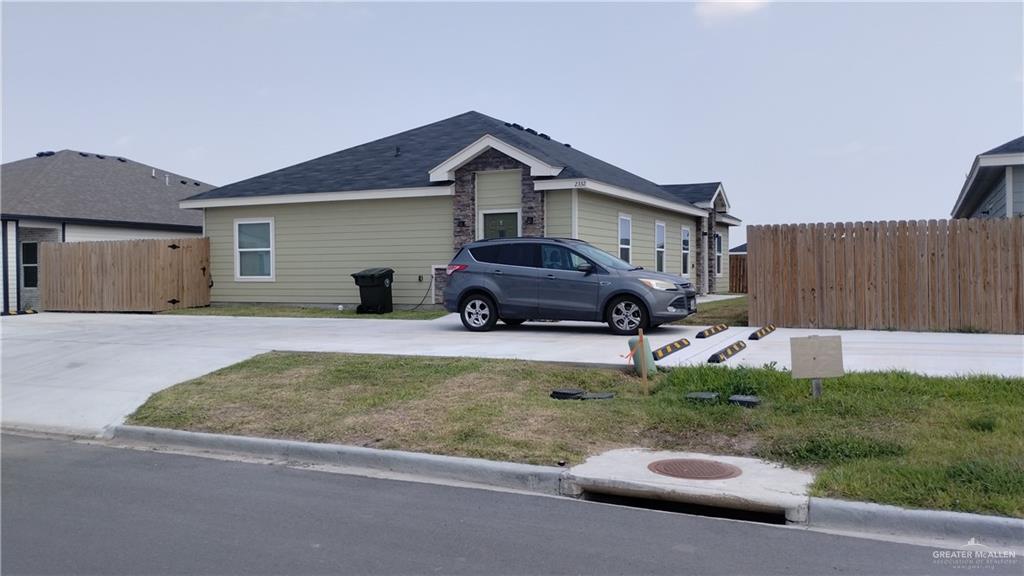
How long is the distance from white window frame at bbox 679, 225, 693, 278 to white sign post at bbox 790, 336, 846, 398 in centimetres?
1906

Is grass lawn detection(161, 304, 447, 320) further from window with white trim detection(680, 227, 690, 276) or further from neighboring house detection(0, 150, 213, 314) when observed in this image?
window with white trim detection(680, 227, 690, 276)

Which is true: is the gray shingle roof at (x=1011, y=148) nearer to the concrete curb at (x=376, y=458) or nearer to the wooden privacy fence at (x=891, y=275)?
the wooden privacy fence at (x=891, y=275)

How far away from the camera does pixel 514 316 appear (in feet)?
50.6

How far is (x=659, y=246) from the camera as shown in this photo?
81.9 ft

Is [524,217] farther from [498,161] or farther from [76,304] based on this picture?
[76,304]

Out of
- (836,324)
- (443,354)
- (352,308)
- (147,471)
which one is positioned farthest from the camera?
(352,308)

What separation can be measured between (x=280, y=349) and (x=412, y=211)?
8509mm

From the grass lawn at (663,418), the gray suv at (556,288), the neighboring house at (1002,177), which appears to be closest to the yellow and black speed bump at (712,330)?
the gray suv at (556,288)

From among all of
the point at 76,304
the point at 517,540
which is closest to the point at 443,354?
the point at 517,540

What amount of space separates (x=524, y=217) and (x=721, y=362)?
Result: 9317 mm

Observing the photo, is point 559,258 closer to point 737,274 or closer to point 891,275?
point 891,275

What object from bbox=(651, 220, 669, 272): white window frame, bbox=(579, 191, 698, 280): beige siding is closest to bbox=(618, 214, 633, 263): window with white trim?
bbox=(579, 191, 698, 280): beige siding

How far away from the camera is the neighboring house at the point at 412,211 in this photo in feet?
63.7

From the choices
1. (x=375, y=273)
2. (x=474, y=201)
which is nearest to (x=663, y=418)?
(x=474, y=201)
